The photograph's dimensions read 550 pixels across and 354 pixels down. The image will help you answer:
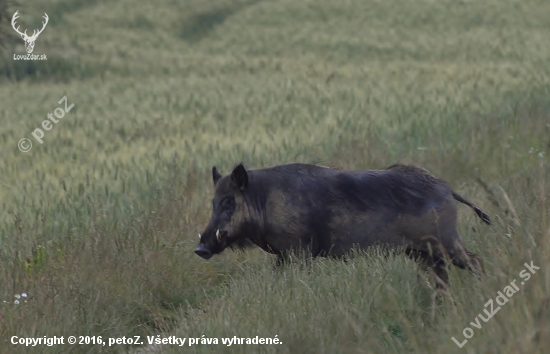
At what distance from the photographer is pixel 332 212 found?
5.62 metres

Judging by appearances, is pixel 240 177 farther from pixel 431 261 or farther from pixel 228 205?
pixel 431 261

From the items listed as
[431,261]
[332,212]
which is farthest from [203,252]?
[431,261]

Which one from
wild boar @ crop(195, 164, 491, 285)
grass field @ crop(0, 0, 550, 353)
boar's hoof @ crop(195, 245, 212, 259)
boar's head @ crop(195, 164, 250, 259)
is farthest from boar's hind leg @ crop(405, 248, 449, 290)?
boar's hoof @ crop(195, 245, 212, 259)

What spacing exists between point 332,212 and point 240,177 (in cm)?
69

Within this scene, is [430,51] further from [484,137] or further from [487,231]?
[487,231]

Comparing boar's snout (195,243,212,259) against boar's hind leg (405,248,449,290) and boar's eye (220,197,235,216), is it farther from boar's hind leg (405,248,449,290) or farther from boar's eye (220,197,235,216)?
boar's hind leg (405,248,449,290)

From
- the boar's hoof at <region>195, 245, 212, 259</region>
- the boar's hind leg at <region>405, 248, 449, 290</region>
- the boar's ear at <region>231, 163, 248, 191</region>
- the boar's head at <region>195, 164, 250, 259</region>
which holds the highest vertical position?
the boar's ear at <region>231, 163, 248, 191</region>

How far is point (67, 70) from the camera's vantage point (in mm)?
28938

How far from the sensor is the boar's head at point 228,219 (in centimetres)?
575

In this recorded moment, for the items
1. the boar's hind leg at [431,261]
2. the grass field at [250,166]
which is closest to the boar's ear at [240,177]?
the grass field at [250,166]

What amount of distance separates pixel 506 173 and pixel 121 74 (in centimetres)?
2118

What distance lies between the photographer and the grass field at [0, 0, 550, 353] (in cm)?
425

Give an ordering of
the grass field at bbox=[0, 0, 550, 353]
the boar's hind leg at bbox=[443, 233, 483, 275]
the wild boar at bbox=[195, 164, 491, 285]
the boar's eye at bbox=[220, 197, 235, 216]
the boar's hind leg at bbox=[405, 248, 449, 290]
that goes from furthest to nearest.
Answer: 1. the boar's eye at bbox=[220, 197, 235, 216]
2. the wild boar at bbox=[195, 164, 491, 285]
3. the boar's hind leg at bbox=[405, 248, 449, 290]
4. the boar's hind leg at bbox=[443, 233, 483, 275]
5. the grass field at bbox=[0, 0, 550, 353]

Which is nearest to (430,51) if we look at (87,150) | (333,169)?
(87,150)
